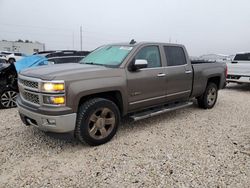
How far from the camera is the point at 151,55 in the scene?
14.9ft

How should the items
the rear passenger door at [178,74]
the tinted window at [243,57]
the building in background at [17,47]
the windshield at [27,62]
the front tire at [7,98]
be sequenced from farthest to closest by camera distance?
the building in background at [17,47]
the tinted window at [243,57]
the windshield at [27,62]
the front tire at [7,98]
the rear passenger door at [178,74]

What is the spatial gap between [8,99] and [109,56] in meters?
3.43

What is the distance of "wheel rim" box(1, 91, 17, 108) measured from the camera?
5.82 meters

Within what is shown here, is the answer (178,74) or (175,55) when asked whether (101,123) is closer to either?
(178,74)

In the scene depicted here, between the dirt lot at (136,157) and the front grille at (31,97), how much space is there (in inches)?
26.3

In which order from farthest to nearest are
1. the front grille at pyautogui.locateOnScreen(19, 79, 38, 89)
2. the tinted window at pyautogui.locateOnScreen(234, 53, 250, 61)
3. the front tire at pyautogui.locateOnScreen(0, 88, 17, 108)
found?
the tinted window at pyautogui.locateOnScreen(234, 53, 250, 61)
the front tire at pyautogui.locateOnScreen(0, 88, 17, 108)
the front grille at pyautogui.locateOnScreen(19, 79, 38, 89)

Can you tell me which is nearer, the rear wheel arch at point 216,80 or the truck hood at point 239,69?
the rear wheel arch at point 216,80

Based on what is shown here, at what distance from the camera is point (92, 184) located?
2.68m

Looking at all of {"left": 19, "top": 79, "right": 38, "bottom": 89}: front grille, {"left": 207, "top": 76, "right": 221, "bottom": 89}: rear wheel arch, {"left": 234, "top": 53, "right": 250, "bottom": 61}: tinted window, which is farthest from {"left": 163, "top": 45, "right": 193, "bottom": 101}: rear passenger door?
{"left": 234, "top": 53, "right": 250, "bottom": 61}: tinted window

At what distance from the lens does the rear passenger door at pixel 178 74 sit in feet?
15.7

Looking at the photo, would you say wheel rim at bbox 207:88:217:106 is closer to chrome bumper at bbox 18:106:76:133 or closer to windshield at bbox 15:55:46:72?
chrome bumper at bbox 18:106:76:133

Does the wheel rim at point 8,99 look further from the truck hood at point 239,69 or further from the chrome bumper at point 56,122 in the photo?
the truck hood at point 239,69

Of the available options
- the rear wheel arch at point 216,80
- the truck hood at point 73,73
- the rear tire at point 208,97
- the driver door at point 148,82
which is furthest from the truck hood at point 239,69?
the truck hood at point 73,73

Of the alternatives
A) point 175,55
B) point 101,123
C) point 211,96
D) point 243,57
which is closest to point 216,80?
point 211,96
